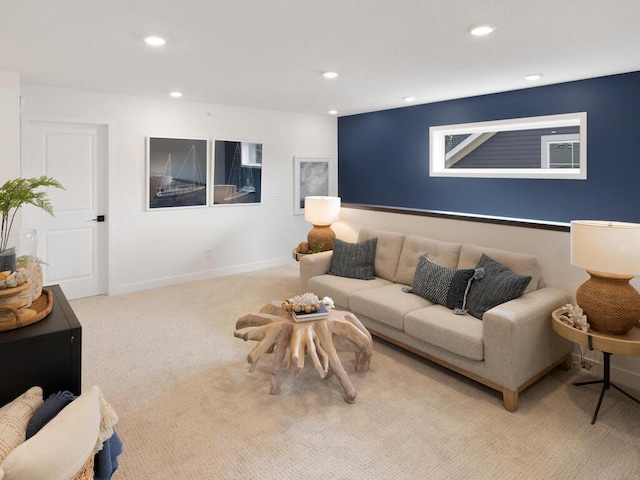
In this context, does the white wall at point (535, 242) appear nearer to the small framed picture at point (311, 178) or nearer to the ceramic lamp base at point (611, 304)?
the ceramic lamp base at point (611, 304)

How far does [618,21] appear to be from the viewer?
2.59 metres

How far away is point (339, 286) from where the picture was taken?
3.88 meters

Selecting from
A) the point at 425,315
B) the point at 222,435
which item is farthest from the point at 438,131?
the point at 222,435

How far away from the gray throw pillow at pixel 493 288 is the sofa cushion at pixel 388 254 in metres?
1.00

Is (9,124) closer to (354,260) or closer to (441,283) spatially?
(354,260)

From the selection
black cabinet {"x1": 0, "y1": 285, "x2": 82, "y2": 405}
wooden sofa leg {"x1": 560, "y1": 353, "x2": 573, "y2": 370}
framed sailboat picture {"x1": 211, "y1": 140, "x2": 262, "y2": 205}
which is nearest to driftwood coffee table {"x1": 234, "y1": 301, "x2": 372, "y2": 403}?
black cabinet {"x1": 0, "y1": 285, "x2": 82, "y2": 405}

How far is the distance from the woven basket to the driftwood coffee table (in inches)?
53.3

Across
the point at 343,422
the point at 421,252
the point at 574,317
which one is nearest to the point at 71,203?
the point at 421,252

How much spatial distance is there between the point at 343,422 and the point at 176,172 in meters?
4.01

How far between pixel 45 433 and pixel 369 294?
267 cm

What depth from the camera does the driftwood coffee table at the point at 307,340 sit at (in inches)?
105

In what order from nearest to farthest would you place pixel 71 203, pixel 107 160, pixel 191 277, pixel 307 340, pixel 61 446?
pixel 61 446 < pixel 307 340 < pixel 71 203 < pixel 107 160 < pixel 191 277

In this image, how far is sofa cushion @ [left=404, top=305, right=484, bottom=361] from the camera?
274 centimetres

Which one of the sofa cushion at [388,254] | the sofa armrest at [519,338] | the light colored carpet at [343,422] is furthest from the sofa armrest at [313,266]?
the sofa armrest at [519,338]
